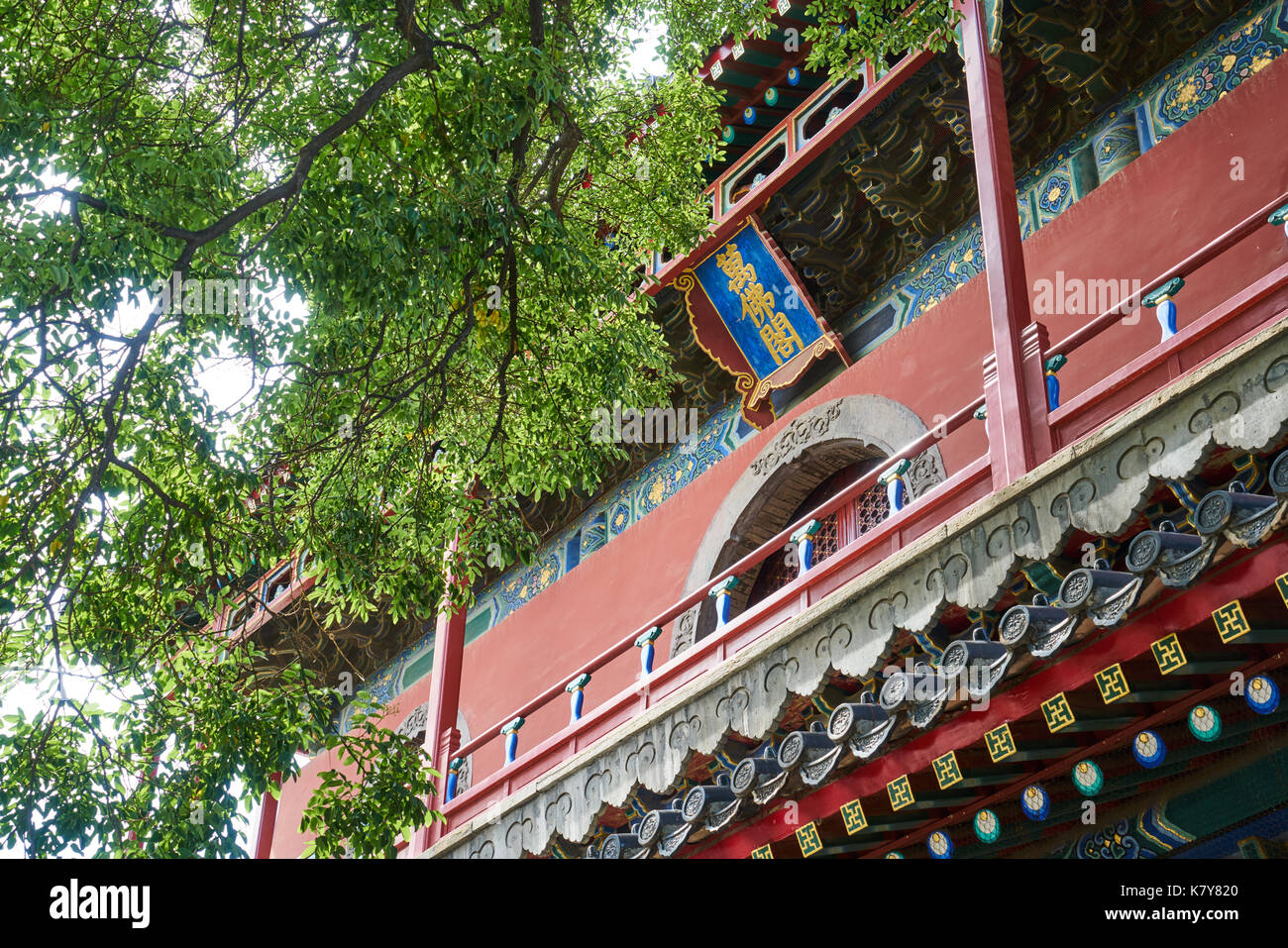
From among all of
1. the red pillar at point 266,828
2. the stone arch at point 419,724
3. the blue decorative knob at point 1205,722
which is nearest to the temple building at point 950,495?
the blue decorative knob at point 1205,722

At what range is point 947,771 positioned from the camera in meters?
5.25

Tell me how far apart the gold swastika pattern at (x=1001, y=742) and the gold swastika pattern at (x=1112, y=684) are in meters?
0.40

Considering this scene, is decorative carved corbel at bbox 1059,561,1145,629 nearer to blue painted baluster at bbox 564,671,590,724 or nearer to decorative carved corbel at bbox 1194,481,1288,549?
decorative carved corbel at bbox 1194,481,1288,549

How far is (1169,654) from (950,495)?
124cm

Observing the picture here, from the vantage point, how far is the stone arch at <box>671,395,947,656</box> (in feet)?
27.0

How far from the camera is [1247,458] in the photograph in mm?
4664

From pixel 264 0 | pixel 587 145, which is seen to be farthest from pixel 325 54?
pixel 587 145

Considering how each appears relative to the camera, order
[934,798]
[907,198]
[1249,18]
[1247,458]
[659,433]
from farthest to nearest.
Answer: [659,433] → [907,198] → [1249,18] → [934,798] → [1247,458]

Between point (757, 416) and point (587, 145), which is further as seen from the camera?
point (757, 416)

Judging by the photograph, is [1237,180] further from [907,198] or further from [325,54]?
[325,54]

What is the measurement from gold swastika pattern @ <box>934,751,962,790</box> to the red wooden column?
110 centimetres

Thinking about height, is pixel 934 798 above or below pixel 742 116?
below

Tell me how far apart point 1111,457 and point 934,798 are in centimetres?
165

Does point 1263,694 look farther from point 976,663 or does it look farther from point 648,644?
point 648,644
